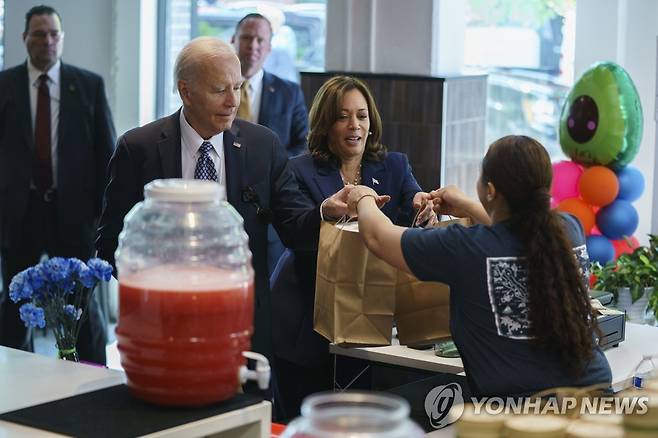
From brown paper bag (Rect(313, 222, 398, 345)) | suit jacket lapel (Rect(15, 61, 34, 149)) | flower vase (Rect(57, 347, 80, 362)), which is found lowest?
flower vase (Rect(57, 347, 80, 362))

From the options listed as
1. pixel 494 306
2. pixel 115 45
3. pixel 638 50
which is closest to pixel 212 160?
pixel 494 306

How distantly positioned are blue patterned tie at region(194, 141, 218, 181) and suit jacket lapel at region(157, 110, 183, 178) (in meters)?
0.05

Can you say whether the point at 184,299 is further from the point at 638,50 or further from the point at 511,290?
the point at 638,50

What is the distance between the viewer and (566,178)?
18.4ft

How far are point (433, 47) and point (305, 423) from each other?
4.50 m

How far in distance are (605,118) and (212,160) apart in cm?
254

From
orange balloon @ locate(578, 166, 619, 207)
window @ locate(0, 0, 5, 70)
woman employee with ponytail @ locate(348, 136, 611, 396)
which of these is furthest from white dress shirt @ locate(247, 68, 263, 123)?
woman employee with ponytail @ locate(348, 136, 611, 396)

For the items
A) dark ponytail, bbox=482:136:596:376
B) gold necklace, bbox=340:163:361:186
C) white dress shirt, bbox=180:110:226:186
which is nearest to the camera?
dark ponytail, bbox=482:136:596:376

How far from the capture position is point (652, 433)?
6.10 feet

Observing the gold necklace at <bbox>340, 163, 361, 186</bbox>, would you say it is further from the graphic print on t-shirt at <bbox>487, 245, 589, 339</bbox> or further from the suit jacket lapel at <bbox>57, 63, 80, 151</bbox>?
the suit jacket lapel at <bbox>57, 63, 80, 151</bbox>

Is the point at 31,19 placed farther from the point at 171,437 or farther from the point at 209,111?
the point at 171,437

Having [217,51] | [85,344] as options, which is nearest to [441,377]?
[217,51]

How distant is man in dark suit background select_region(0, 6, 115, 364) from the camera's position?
19.0ft

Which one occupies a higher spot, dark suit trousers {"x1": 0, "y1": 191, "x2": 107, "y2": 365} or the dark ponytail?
the dark ponytail
